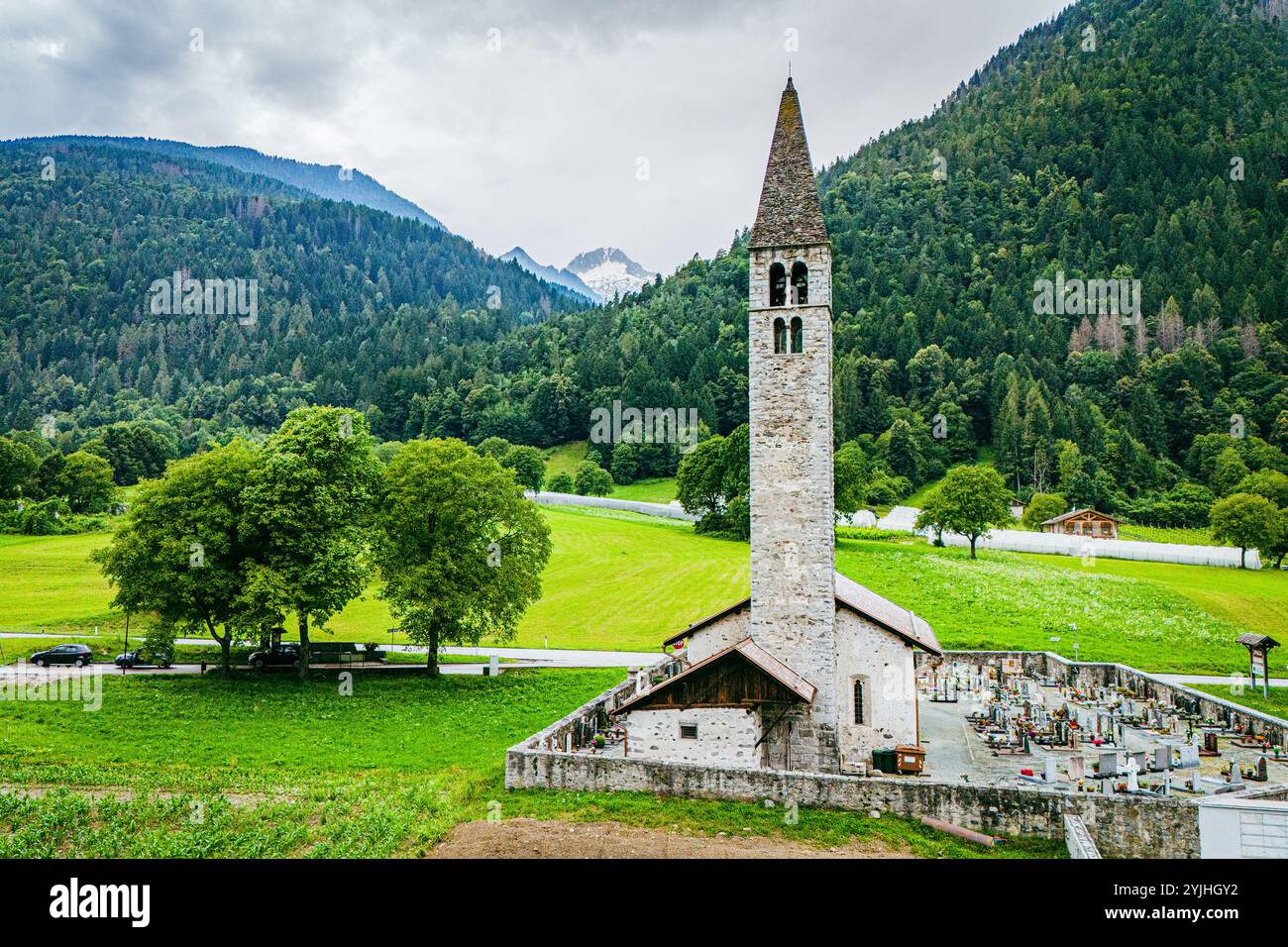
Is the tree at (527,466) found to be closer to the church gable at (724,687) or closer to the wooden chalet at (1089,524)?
the wooden chalet at (1089,524)

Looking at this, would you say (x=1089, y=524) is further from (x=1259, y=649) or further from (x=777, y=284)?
(x=777, y=284)

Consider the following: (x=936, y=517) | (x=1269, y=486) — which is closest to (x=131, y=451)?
(x=936, y=517)

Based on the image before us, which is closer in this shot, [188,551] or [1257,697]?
[1257,697]

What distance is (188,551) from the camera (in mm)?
31938

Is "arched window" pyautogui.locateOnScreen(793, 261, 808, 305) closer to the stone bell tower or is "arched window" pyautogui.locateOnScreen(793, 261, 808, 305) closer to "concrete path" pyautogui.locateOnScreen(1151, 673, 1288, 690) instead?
the stone bell tower

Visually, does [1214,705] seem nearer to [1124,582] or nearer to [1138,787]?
[1138,787]

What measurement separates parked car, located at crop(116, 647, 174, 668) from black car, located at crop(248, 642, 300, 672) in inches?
140

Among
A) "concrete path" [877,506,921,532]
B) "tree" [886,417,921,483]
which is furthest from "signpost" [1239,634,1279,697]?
"tree" [886,417,921,483]

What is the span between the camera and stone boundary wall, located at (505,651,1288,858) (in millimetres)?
16594

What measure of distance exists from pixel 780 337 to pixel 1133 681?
22.4 m

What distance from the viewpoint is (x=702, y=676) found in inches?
800

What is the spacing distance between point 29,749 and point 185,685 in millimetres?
9261

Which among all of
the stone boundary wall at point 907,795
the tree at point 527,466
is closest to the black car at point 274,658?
the stone boundary wall at point 907,795

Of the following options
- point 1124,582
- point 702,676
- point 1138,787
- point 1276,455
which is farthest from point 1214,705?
point 1276,455
